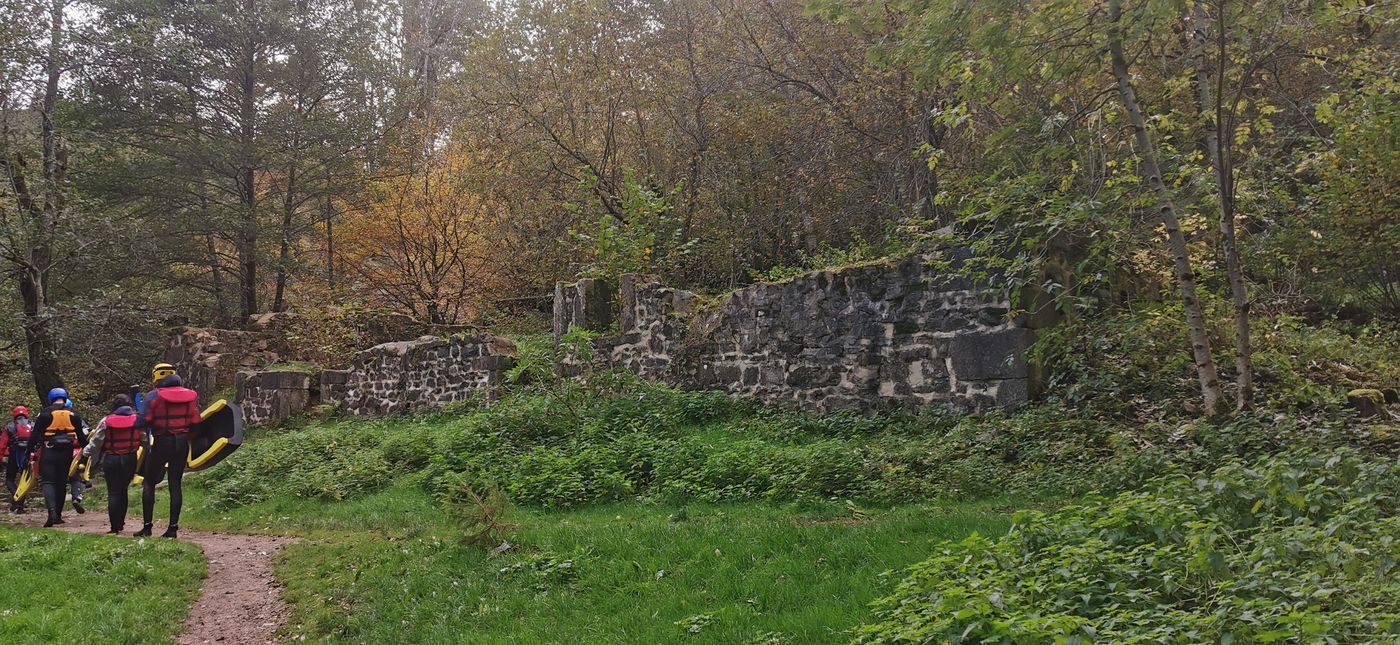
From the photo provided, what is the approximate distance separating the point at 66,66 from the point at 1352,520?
71.3 feet

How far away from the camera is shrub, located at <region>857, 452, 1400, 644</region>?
3020mm

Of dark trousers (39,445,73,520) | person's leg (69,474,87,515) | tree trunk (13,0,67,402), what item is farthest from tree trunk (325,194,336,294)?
dark trousers (39,445,73,520)

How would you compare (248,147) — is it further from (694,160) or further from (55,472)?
(55,472)

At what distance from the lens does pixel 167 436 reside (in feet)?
30.3

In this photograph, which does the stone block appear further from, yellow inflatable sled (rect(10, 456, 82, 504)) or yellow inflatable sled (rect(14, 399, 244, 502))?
yellow inflatable sled (rect(10, 456, 82, 504))

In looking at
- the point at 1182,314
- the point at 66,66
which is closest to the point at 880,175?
the point at 1182,314

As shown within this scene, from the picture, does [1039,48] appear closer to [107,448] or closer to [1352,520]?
[1352,520]

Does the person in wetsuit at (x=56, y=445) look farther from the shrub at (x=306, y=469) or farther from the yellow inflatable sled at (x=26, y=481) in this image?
the shrub at (x=306, y=469)

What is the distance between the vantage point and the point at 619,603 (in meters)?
5.62

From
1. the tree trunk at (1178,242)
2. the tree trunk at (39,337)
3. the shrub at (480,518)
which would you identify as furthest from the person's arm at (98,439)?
the tree trunk at (1178,242)

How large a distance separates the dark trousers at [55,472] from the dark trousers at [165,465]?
222 centimetres

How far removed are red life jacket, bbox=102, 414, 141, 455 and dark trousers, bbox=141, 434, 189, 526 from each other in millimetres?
362

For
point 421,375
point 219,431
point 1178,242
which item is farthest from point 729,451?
point 421,375

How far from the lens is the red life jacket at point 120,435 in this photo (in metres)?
9.36
